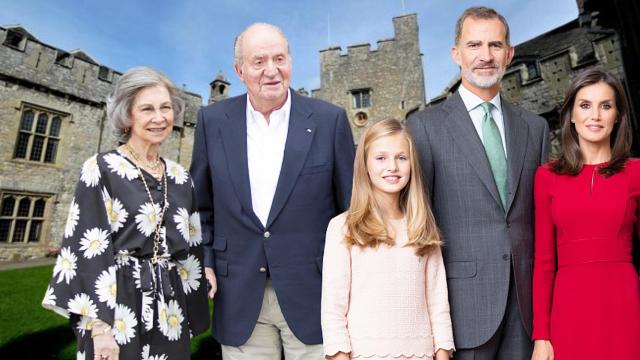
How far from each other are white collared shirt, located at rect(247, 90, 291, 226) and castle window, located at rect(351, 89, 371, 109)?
21.7m

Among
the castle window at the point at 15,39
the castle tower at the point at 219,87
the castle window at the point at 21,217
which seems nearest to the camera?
the castle window at the point at 21,217

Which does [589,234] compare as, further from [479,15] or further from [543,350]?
[479,15]

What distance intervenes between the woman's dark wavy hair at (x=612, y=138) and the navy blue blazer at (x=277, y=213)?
1.23 metres

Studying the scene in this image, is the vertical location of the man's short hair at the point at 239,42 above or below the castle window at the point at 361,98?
below

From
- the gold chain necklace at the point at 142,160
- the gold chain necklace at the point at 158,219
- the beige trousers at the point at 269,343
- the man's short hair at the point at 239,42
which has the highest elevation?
the man's short hair at the point at 239,42

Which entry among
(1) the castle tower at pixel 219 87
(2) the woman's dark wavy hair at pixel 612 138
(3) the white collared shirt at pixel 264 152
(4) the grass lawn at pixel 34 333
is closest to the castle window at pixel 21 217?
(4) the grass lawn at pixel 34 333

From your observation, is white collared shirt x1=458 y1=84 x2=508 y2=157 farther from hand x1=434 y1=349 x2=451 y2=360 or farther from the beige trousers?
the beige trousers

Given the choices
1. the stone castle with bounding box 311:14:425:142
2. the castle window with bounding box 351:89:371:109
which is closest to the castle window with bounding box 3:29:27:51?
the stone castle with bounding box 311:14:425:142

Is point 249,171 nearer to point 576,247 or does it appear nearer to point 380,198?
point 380,198

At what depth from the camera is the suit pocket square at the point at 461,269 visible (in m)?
2.10

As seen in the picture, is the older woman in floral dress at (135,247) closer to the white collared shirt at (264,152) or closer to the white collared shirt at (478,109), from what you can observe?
the white collared shirt at (264,152)

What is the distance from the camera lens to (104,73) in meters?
15.9

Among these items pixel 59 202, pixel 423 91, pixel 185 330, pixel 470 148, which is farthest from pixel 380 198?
pixel 423 91

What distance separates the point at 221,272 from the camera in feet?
7.78
